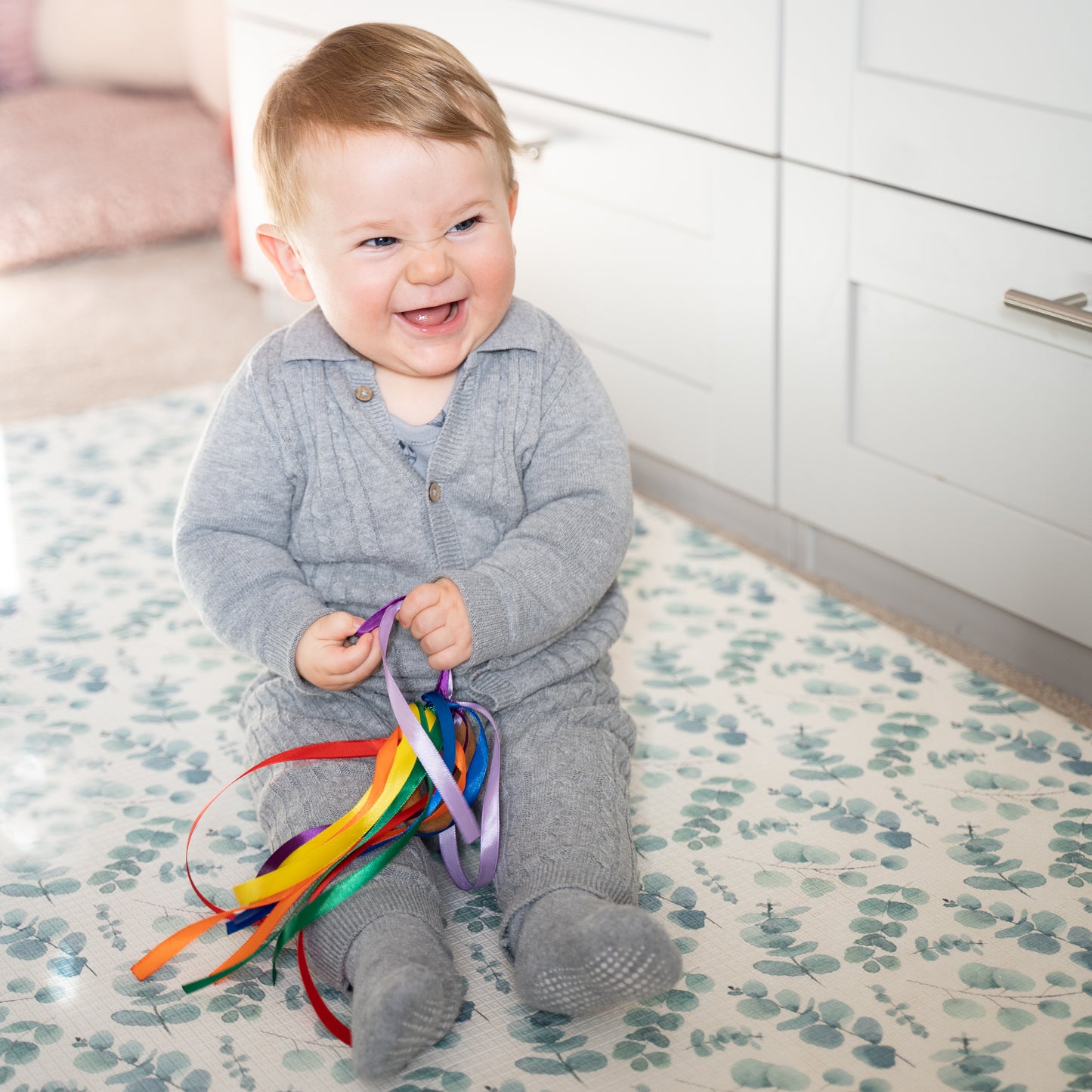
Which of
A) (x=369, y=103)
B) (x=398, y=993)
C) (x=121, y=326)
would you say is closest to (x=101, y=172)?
(x=121, y=326)

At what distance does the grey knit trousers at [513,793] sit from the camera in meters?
0.85

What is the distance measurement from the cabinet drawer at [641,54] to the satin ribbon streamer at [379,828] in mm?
576

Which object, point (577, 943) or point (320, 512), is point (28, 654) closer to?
point (320, 512)

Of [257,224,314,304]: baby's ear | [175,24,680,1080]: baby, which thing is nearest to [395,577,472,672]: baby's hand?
[175,24,680,1080]: baby

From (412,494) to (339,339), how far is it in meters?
0.13

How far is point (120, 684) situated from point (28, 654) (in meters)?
0.11

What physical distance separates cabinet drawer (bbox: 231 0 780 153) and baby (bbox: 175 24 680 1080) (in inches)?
13.0

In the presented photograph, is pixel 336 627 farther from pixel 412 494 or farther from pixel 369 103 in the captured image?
pixel 369 103

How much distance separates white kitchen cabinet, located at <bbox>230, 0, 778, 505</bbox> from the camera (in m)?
1.28

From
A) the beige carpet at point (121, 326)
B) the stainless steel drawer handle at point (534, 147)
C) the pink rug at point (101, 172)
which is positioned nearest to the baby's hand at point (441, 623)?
the stainless steel drawer handle at point (534, 147)

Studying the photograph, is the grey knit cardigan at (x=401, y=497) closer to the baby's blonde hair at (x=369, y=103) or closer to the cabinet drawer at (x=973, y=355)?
the baby's blonde hair at (x=369, y=103)

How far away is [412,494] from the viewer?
1.00 metres

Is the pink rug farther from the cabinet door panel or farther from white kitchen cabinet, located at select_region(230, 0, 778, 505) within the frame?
the cabinet door panel

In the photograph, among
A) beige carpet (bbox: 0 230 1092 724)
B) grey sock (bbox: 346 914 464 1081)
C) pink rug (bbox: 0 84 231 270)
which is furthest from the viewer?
pink rug (bbox: 0 84 231 270)
